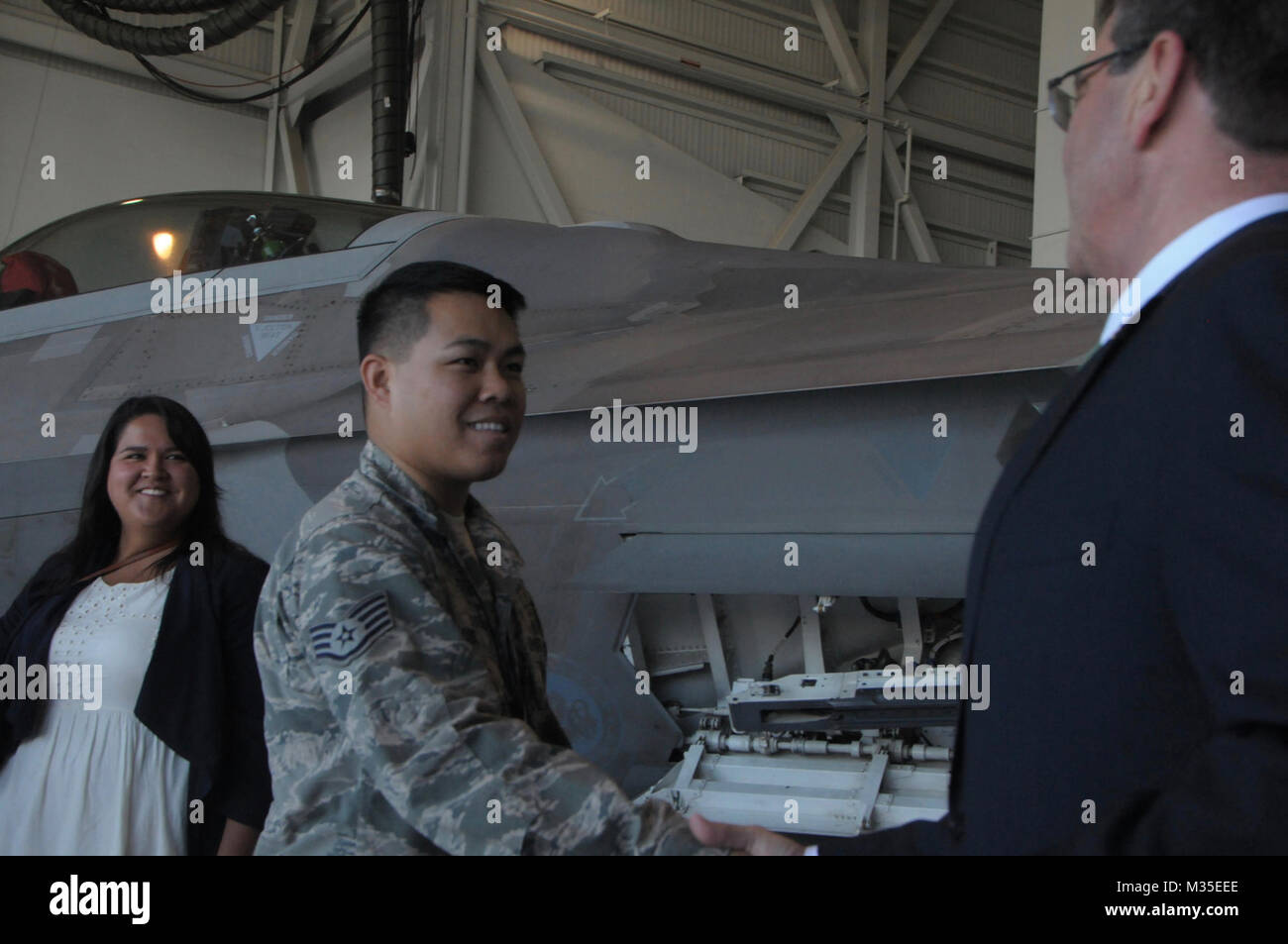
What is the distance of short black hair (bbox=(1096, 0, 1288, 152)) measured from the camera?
44.9 inches

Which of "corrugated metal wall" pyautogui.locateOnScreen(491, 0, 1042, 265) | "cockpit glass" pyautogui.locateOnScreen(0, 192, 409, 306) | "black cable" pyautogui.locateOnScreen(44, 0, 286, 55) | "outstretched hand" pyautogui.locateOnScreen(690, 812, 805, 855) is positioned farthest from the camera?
"corrugated metal wall" pyautogui.locateOnScreen(491, 0, 1042, 265)

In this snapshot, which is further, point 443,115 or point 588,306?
point 443,115

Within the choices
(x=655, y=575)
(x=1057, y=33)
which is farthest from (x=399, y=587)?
(x=1057, y=33)

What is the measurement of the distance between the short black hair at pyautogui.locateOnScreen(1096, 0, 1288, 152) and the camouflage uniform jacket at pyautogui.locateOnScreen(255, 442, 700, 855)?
950 mm

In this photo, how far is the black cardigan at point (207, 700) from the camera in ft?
8.21

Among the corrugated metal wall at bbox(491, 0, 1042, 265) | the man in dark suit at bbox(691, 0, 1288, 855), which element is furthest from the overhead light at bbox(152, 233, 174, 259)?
the corrugated metal wall at bbox(491, 0, 1042, 265)

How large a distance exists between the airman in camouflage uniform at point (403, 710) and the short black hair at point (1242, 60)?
945mm

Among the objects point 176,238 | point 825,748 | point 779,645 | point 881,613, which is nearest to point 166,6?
point 176,238

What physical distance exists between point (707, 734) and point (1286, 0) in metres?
2.29

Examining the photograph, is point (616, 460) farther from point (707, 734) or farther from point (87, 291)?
point (87, 291)

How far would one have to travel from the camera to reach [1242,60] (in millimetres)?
1149

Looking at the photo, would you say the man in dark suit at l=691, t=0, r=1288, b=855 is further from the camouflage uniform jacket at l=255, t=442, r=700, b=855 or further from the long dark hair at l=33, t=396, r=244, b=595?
the long dark hair at l=33, t=396, r=244, b=595

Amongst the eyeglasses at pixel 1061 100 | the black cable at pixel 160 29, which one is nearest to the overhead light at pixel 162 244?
the eyeglasses at pixel 1061 100

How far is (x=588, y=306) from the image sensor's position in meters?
3.87
